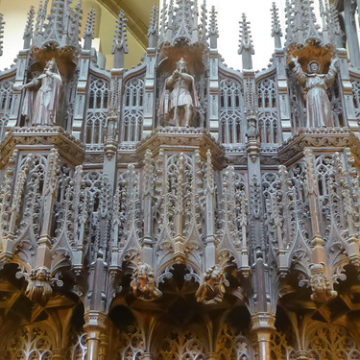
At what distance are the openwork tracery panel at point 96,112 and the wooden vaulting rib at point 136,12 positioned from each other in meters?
8.34

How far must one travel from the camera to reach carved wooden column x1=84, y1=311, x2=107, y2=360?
11.6 meters

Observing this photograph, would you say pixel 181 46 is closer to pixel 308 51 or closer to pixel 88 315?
pixel 308 51

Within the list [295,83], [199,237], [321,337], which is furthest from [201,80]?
[321,337]

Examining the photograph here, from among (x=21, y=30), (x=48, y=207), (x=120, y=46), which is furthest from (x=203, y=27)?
(x=21, y=30)

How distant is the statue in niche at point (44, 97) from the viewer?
45.6ft

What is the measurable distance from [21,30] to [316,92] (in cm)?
990

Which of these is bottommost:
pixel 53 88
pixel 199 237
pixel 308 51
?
pixel 199 237

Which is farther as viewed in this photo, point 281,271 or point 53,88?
point 53,88

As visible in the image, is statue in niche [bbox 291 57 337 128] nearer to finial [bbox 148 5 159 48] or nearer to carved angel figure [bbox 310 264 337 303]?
finial [bbox 148 5 159 48]

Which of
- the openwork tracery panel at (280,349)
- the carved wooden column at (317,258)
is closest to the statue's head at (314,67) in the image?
the carved wooden column at (317,258)

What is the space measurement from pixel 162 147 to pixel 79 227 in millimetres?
2114

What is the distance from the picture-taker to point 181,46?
48.5 ft

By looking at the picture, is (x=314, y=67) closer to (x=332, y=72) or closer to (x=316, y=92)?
(x=332, y=72)

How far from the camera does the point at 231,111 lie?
14.5 metres
